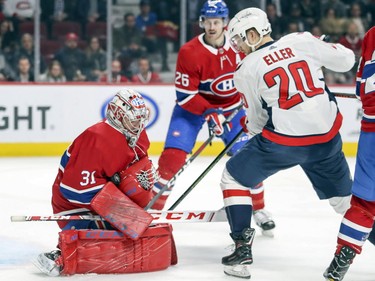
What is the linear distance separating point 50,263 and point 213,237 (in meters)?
1.08

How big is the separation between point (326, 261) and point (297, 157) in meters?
0.62

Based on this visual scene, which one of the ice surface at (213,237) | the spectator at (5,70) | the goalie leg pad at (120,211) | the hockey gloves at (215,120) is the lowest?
the ice surface at (213,237)

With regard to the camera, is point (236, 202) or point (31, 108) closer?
point (236, 202)

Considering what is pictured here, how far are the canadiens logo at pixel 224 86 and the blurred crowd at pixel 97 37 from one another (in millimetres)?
2825

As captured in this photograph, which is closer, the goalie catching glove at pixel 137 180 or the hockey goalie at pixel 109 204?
the hockey goalie at pixel 109 204

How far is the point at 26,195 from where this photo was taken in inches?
230

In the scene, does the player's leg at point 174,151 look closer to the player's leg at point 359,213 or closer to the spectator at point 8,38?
the player's leg at point 359,213

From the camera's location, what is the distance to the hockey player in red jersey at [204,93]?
4984mm

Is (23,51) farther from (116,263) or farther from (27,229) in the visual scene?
(116,263)

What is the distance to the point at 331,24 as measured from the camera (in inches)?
344

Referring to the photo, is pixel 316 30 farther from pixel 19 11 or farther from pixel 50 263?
pixel 50 263

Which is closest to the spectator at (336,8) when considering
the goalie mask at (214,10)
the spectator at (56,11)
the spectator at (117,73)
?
the spectator at (117,73)

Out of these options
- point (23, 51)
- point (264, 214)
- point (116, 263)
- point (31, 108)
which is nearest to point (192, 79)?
point (264, 214)

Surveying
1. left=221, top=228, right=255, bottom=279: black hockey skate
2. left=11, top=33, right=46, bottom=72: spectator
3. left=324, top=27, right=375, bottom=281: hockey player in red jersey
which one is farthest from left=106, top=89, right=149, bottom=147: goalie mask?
left=11, top=33, right=46, bottom=72: spectator
